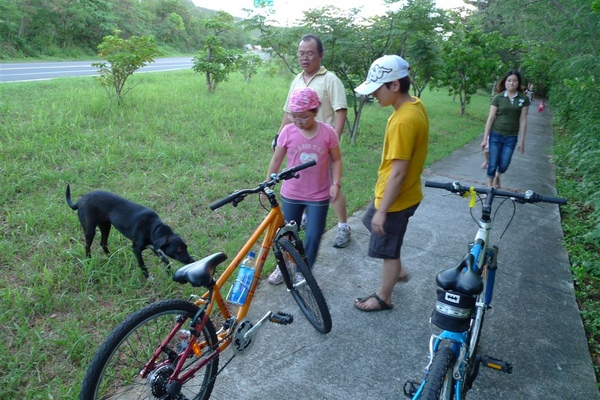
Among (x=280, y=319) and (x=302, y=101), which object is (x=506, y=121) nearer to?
(x=302, y=101)

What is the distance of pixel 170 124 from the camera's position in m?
7.28

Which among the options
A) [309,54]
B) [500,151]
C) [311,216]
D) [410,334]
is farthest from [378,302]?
[500,151]

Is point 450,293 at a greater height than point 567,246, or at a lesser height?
greater

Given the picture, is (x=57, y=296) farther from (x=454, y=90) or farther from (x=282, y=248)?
(x=454, y=90)

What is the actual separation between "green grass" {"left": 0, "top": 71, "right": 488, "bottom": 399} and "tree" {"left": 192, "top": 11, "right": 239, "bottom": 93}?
4.59ft

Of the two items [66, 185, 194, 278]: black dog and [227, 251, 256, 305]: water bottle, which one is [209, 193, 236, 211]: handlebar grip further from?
[66, 185, 194, 278]: black dog

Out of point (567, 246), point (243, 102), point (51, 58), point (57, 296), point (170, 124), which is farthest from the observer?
point (51, 58)

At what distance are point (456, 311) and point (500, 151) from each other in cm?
460

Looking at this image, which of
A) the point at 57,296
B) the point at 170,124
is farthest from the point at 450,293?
the point at 170,124

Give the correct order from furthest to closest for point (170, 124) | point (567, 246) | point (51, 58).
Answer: point (51, 58)
point (170, 124)
point (567, 246)

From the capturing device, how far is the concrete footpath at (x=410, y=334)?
2508 millimetres

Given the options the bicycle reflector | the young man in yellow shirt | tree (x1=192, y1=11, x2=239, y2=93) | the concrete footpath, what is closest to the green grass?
the concrete footpath

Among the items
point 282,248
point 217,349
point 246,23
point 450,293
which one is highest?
point 246,23

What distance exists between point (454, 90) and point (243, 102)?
9.32 meters
